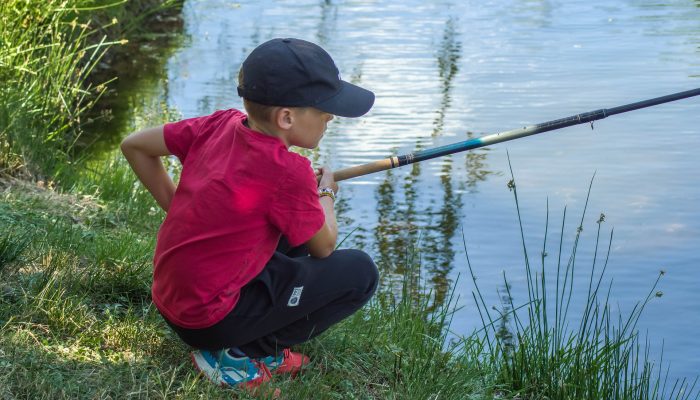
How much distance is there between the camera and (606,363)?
3664mm

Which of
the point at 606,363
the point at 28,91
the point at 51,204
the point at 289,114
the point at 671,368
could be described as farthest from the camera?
the point at 28,91

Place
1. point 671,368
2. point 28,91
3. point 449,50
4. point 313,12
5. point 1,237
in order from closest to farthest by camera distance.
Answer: point 1,237 → point 671,368 → point 28,91 → point 449,50 → point 313,12

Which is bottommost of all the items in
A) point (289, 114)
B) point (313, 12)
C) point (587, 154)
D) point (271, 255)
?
point (313, 12)

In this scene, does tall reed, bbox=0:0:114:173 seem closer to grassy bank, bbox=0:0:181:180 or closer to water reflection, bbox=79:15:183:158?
grassy bank, bbox=0:0:181:180

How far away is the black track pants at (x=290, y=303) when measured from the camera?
321cm

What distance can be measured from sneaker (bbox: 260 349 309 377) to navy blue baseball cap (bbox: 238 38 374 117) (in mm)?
775

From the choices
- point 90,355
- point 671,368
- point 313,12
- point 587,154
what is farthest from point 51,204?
point 313,12

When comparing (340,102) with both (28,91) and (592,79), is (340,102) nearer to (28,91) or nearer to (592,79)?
(28,91)

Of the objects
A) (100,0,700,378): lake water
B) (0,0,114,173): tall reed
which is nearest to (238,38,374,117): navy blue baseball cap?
(100,0,700,378): lake water

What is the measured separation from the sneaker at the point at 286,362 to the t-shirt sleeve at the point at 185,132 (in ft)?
2.12

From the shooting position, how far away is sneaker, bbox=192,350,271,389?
325 cm

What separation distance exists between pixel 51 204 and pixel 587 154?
337 cm

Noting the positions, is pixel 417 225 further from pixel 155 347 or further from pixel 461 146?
pixel 155 347

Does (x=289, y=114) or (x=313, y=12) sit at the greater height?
(x=289, y=114)
